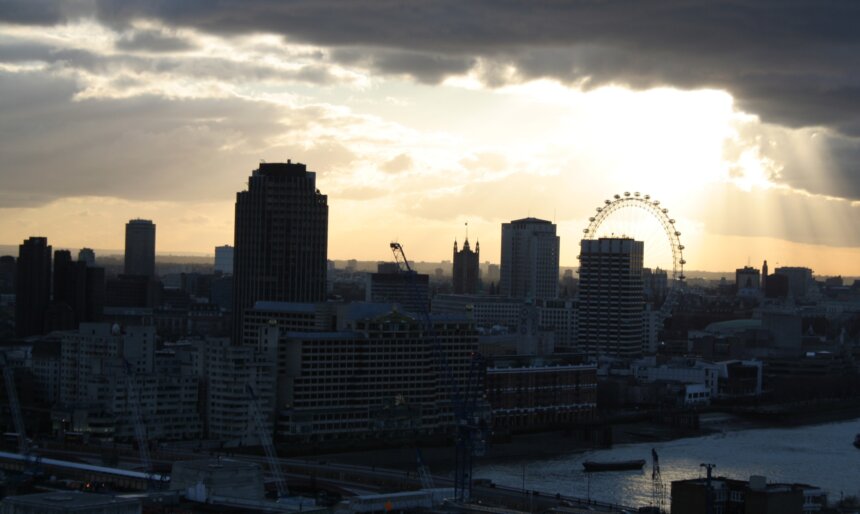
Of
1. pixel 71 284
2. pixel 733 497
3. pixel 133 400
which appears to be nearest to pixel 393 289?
pixel 71 284

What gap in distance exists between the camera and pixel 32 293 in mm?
71812

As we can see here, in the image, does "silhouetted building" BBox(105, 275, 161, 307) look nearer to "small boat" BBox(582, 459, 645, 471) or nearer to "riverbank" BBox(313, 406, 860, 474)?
"riverbank" BBox(313, 406, 860, 474)

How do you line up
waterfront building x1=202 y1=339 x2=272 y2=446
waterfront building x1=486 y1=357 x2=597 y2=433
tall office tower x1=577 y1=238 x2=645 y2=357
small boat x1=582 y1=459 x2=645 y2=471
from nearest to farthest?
small boat x1=582 y1=459 x2=645 y2=471, waterfront building x1=202 y1=339 x2=272 y2=446, waterfront building x1=486 y1=357 x2=597 y2=433, tall office tower x1=577 y1=238 x2=645 y2=357

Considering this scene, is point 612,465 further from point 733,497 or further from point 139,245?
point 139,245

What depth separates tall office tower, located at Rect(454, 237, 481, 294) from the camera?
12100cm

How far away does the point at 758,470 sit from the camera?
1646 inches

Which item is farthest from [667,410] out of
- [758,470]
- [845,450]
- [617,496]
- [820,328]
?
[820,328]

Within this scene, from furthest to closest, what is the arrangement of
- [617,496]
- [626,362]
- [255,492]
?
[626,362]
[617,496]
[255,492]

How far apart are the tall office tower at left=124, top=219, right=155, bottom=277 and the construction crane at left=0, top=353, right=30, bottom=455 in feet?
256

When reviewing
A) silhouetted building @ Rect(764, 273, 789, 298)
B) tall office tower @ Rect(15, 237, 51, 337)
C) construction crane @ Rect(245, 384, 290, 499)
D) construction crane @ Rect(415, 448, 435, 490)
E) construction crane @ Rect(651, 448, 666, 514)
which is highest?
silhouetted building @ Rect(764, 273, 789, 298)

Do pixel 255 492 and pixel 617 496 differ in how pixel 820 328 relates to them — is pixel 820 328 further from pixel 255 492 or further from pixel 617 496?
pixel 255 492

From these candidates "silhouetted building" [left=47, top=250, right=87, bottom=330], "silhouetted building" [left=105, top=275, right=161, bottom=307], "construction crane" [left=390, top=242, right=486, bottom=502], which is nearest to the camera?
"construction crane" [left=390, top=242, right=486, bottom=502]

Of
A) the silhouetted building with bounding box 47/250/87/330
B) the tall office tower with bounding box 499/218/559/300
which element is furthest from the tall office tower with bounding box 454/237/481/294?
the silhouetted building with bounding box 47/250/87/330

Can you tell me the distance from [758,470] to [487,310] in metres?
46.9
